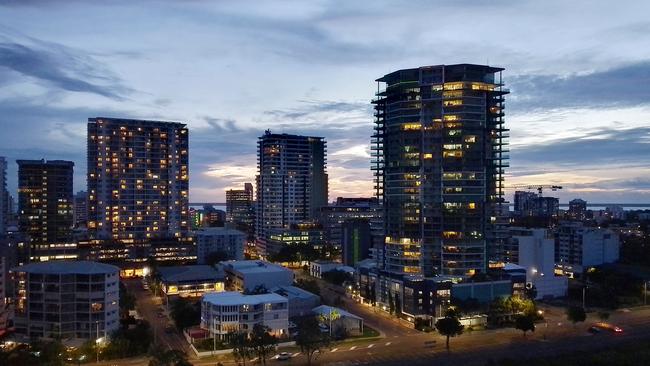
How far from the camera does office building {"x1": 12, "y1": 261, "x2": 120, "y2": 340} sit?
55812 mm

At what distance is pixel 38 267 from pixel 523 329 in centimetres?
5336

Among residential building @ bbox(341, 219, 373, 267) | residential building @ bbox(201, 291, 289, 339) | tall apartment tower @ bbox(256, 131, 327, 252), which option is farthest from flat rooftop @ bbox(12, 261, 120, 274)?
tall apartment tower @ bbox(256, 131, 327, 252)

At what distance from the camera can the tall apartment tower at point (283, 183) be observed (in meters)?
140

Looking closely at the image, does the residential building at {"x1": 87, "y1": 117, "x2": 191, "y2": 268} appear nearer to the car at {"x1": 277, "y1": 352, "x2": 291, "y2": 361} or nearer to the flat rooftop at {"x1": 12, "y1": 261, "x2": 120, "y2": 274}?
the flat rooftop at {"x1": 12, "y1": 261, "x2": 120, "y2": 274}

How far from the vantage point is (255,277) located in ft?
271

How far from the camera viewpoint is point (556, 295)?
3270 inches

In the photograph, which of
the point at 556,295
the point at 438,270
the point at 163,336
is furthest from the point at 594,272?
the point at 163,336

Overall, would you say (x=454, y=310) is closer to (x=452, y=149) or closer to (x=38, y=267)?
(x=452, y=149)

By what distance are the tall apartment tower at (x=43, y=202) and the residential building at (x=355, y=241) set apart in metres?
58.1

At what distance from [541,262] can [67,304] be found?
230ft

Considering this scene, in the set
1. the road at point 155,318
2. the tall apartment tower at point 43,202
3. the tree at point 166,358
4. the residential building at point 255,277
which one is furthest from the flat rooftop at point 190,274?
the tree at point 166,358

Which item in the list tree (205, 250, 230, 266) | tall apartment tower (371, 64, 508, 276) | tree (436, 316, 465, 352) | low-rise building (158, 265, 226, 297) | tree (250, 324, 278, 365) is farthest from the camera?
tree (205, 250, 230, 266)

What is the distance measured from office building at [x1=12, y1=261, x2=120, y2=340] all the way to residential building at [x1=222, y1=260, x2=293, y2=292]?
2590 centimetres

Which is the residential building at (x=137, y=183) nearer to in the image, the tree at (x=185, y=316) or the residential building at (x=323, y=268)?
the residential building at (x=323, y=268)
